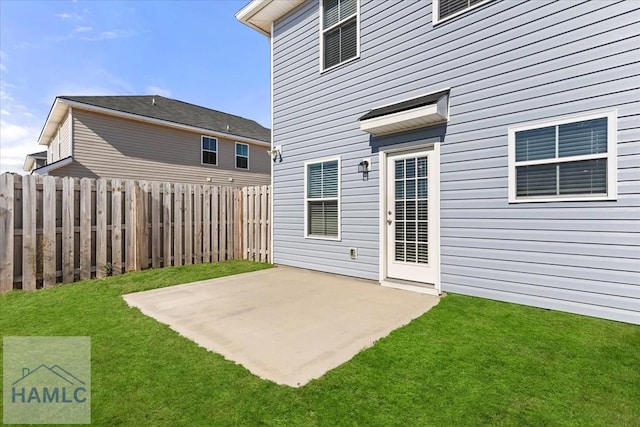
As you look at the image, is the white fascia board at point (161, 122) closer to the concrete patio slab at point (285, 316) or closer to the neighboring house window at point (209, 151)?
the neighboring house window at point (209, 151)

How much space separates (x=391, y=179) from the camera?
5.00 m

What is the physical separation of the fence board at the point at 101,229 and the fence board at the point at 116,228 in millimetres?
127

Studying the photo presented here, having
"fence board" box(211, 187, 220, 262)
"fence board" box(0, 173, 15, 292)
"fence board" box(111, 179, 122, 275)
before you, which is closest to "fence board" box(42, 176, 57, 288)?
"fence board" box(0, 173, 15, 292)

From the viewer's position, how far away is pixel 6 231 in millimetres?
4520

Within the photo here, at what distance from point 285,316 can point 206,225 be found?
172 inches

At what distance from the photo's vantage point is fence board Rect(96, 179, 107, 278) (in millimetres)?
5453

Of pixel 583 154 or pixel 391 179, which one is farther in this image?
pixel 391 179

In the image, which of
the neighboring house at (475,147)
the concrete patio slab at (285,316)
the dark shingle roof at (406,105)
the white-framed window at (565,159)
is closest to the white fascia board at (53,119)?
the neighboring house at (475,147)

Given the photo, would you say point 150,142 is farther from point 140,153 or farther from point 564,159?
point 564,159

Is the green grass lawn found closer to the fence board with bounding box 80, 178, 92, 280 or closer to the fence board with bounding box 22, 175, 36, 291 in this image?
the fence board with bounding box 22, 175, 36, 291

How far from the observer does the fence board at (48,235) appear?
4.82 meters

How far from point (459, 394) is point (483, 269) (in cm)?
247

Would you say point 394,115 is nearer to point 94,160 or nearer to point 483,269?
point 483,269

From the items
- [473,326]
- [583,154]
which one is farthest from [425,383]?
[583,154]
